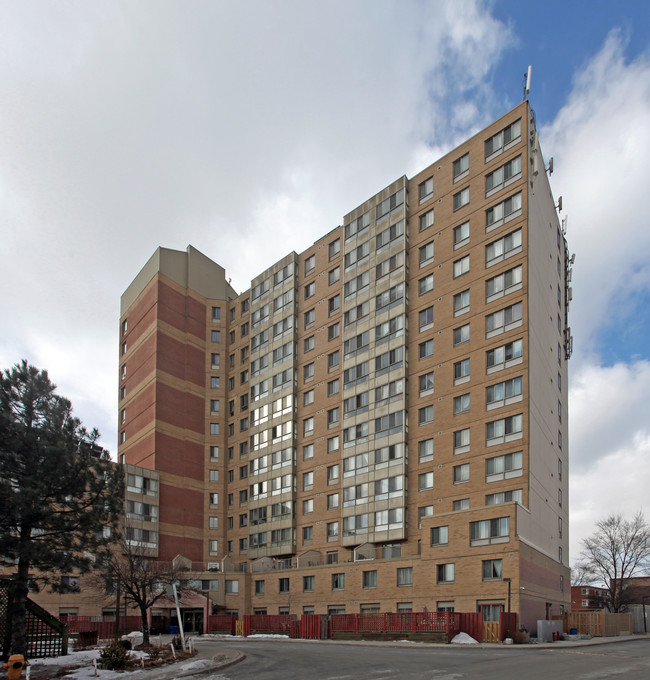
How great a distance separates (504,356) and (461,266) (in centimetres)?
975

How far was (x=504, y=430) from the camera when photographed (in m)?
51.5

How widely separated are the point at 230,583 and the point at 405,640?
33.2 m

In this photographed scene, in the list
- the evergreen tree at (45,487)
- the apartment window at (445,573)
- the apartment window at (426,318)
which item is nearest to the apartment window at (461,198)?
the apartment window at (426,318)

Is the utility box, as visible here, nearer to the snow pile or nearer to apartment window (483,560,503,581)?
apartment window (483,560,503,581)

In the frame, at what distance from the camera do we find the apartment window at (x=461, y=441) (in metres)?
54.4

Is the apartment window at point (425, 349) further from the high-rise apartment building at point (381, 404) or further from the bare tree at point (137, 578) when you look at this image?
the bare tree at point (137, 578)

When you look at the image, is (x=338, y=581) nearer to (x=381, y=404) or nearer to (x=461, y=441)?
(x=381, y=404)

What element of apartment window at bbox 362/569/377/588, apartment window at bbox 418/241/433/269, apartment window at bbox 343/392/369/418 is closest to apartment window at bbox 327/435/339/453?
apartment window at bbox 343/392/369/418

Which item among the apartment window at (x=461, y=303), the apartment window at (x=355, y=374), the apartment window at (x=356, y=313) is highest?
the apartment window at (x=356, y=313)

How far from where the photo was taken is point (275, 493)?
7350 centimetres

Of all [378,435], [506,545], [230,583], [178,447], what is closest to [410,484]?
[378,435]

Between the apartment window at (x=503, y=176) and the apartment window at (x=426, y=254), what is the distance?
715 cm

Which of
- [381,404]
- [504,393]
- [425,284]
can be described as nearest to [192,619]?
[381,404]

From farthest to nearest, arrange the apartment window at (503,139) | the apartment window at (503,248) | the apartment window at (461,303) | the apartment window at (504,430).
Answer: the apartment window at (461,303), the apartment window at (503,139), the apartment window at (503,248), the apartment window at (504,430)
